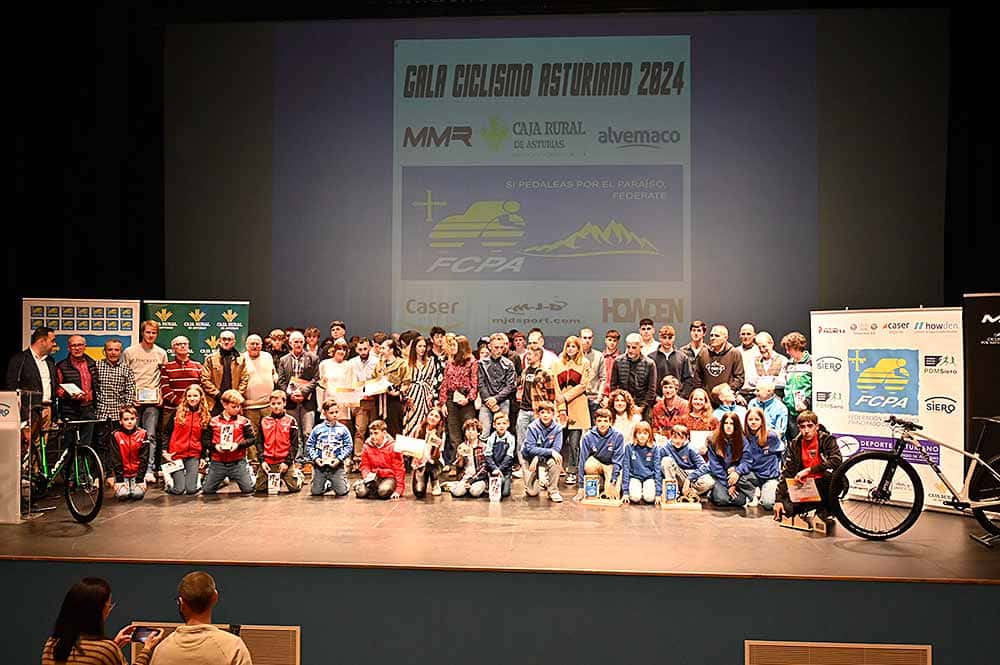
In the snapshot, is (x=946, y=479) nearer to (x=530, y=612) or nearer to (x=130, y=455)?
(x=530, y=612)

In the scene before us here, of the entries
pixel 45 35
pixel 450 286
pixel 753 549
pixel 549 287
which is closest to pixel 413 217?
pixel 450 286

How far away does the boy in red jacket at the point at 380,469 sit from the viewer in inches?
304

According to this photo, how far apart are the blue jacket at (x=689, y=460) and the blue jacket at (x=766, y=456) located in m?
0.39

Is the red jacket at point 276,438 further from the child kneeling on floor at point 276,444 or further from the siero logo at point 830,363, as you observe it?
the siero logo at point 830,363

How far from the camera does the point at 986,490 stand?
634 cm

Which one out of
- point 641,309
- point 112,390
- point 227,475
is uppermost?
point 641,309

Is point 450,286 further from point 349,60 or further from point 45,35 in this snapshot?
point 45,35

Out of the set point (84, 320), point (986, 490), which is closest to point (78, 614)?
point (986, 490)

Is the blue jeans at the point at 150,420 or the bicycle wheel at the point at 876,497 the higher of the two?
the blue jeans at the point at 150,420

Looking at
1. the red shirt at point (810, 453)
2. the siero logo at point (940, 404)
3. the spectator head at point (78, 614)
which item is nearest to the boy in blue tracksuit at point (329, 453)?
the red shirt at point (810, 453)

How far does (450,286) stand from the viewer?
10.3 metres

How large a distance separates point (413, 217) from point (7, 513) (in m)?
5.45

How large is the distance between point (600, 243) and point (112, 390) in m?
5.57

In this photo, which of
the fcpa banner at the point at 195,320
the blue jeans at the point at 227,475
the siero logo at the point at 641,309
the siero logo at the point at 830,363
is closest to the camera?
the blue jeans at the point at 227,475
